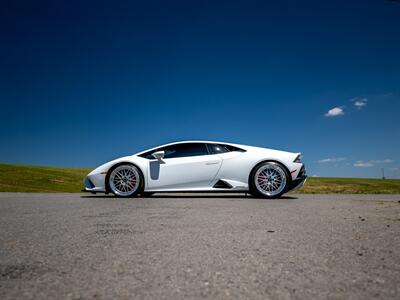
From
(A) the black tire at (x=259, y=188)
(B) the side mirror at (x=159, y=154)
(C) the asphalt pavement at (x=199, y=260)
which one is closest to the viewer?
(C) the asphalt pavement at (x=199, y=260)

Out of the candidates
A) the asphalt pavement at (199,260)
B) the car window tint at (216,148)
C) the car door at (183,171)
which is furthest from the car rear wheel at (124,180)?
the asphalt pavement at (199,260)

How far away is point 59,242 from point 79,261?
0.59 metres

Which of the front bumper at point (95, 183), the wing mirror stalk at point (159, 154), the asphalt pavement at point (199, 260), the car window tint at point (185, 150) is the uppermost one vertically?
the car window tint at point (185, 150)

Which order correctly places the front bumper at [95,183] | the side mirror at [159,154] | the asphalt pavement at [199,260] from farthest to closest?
the front bumper at [95,183] < the side mirror at [159,154] < the asphalt pavement at [199,260]

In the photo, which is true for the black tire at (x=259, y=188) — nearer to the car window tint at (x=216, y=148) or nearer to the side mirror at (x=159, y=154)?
the car window tint at (x=216, y=148)

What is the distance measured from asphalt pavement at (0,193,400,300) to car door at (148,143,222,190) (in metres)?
3.67

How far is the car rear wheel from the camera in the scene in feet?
22.5

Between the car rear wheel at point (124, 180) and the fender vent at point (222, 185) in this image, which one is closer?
the fender vent at point (222, 185)

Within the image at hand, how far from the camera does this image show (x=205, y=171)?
22.1ft

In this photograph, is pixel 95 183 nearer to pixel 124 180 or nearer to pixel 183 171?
pixel 124 180

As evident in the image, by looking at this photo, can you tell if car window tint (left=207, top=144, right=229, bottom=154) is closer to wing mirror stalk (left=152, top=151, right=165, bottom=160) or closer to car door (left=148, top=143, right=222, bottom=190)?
car door (left=148, top=143, right=222, bottom=190)

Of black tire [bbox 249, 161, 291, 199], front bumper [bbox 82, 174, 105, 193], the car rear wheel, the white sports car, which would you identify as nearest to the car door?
the white sports car

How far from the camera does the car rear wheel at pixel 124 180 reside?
269 inches

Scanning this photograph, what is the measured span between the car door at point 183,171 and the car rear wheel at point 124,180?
0.32 m
